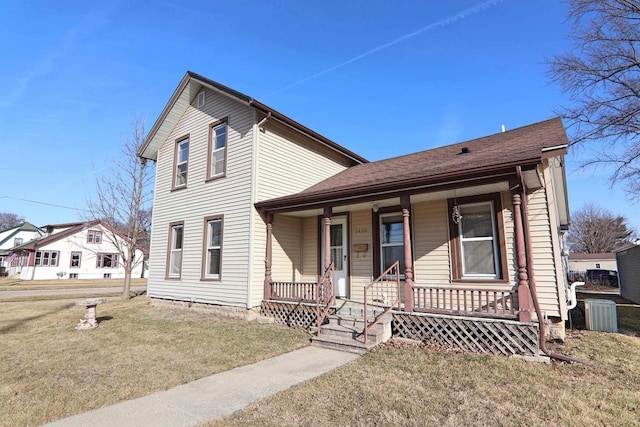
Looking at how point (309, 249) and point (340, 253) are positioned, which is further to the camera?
point (309, 249)

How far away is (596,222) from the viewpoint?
4638cm

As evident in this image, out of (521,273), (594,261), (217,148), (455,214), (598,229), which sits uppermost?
(598,229)

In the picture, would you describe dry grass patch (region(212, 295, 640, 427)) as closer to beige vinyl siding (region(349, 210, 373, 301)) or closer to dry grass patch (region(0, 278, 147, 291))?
beige vinyl siding (region(349, 210, 373, 301))

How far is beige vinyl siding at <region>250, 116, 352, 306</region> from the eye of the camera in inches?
372

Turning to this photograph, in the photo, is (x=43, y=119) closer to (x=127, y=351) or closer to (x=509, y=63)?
(x=127, y=351)

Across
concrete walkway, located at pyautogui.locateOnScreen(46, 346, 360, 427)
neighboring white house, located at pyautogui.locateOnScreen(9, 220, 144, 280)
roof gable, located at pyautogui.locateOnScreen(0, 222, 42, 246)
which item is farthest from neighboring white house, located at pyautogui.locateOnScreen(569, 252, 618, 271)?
roof gable, located at pyautogui.locateOnScreen(0, 222, 42, 246)

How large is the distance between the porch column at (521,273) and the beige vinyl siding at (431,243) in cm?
212

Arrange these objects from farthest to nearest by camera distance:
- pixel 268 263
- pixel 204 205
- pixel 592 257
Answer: pixel 592 257
pixel 204 205
pixel 268 263

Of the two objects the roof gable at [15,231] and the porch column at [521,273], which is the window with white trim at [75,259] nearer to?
the roof gable at [15,231]

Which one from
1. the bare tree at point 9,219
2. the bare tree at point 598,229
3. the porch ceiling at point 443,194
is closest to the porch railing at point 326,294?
the porch ceiling at point 443,194

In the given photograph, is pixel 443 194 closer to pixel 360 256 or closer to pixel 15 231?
pixel 360 256

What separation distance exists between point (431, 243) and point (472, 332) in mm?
2685

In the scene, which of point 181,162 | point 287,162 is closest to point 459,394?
point 287,162

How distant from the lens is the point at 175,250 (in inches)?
469
